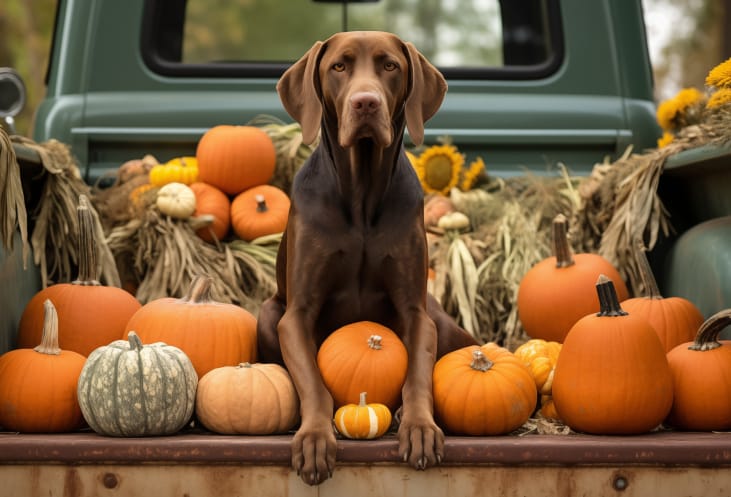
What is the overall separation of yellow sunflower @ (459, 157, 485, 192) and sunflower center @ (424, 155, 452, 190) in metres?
0.07

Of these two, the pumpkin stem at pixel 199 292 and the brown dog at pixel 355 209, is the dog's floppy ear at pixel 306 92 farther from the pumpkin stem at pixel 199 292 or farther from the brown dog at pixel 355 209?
the pumpkin stem at pixel 199 292

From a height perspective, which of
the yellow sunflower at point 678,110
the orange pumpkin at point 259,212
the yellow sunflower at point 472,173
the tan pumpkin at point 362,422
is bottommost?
the tan pumpkin at point 362,422

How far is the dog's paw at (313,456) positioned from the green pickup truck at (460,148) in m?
0.03

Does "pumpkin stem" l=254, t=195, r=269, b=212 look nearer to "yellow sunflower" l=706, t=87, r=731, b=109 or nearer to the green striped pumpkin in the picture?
the green striped pumpkin

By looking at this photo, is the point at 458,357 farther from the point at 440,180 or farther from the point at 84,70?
the point at 84,70

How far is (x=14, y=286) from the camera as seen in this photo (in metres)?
3.59

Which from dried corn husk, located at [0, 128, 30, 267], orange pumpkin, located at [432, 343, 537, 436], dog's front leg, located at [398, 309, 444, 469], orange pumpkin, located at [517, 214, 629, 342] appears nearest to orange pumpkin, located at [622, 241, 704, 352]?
orange pumpkin, located at [517, 214, 629, 342]

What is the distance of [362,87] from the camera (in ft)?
10.6

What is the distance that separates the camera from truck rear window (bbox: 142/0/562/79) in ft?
15.9

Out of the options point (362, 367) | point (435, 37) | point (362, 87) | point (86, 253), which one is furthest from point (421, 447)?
point (435, 37)

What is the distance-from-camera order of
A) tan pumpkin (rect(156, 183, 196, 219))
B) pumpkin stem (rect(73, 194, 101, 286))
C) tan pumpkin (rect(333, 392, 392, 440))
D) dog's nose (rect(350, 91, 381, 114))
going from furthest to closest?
1. tan pumpkin (rect(156, 183, 196, 219))
2. pumpkin stem (rect(73, 194, 101, 286))
3. dog's nose (rect(350, 91, 381, 114))
4. tan pumpkin (rect(333, 392, 392, 440))

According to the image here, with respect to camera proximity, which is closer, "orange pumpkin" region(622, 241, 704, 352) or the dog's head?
the dog's head

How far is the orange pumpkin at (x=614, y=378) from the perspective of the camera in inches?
119

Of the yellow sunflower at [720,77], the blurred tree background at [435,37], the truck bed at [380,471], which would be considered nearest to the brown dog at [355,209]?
the truck bed at [380,471]
